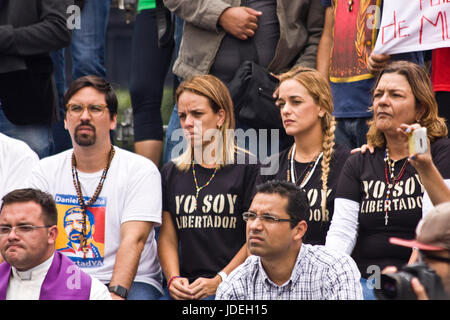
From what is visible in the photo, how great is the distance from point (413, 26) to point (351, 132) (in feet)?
2.65

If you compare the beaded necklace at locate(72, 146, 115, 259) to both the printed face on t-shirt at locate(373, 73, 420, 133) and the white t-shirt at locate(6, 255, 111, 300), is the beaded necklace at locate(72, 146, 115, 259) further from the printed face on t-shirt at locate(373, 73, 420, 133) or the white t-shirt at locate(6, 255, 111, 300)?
the printed face on t-shirt at locate(373, 73, 420, 133)

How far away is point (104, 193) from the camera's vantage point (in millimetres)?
4895

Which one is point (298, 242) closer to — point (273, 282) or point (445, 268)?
point (273, 282)

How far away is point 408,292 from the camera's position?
9.12 ft

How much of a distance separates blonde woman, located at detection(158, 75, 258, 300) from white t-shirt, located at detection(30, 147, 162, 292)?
136 millimetres

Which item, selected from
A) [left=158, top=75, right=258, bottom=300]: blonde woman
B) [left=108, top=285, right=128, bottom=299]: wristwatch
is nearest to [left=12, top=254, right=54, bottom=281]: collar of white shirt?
[left=108, top=285, right=128, bottom=299]: wristwatch

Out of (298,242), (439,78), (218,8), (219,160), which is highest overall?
(218,8)

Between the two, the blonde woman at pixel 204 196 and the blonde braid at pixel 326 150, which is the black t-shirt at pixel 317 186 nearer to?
the blonde braid at pixel 326 150

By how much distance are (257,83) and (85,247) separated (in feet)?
4.97

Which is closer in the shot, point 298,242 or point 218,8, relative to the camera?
point 298,242

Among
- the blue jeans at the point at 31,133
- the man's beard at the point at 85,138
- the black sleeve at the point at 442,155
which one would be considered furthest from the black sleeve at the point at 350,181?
the blue jeans at the point at 31,133
